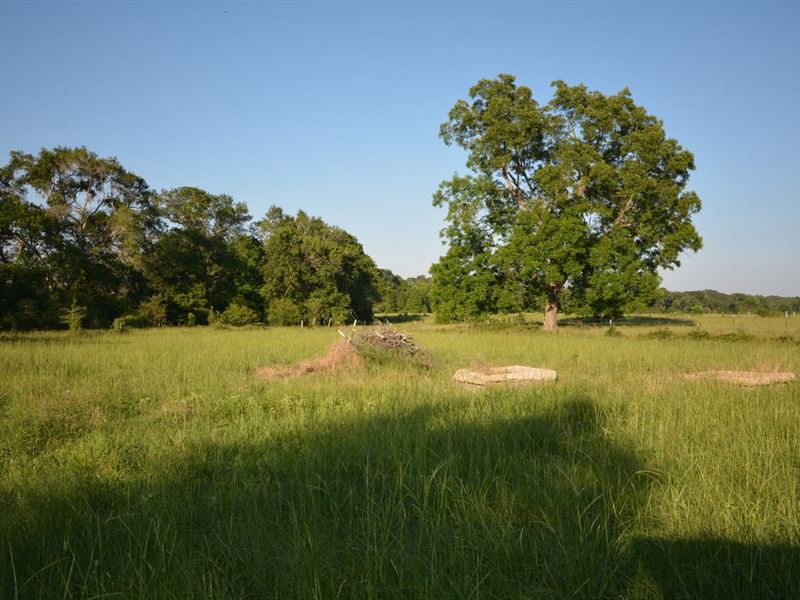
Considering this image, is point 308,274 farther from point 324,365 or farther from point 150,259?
point 324,365

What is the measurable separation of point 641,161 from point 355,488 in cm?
3059

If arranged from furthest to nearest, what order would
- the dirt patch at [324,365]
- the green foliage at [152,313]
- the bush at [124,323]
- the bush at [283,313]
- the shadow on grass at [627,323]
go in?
the bush at [283,313] → the shadow on grass at [627,323] → the green foliage at [152,313] → the bush at [124,323] → the dirt patch at [324,365]

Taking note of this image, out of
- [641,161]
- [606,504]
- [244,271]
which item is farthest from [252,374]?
[244,271]

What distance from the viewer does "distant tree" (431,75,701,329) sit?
26.9m

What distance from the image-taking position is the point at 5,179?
29.0 m

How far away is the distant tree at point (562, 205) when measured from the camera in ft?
88.3

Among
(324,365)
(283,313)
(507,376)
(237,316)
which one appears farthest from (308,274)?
(507,376)

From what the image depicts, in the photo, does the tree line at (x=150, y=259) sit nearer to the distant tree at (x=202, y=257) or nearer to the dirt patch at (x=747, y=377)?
the distant tree at (x=202, y=257)

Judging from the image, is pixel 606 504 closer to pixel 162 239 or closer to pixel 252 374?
pixel 252 374

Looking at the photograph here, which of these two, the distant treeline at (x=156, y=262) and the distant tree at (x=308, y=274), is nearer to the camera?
the distant treeline at (x=156, y=262)

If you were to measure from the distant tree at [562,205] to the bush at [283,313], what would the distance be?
15474mm

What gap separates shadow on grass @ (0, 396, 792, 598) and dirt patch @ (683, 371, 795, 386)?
5853 millimetres

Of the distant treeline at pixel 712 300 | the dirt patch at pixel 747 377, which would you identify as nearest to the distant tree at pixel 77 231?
the dirt patch at pixel 747 377

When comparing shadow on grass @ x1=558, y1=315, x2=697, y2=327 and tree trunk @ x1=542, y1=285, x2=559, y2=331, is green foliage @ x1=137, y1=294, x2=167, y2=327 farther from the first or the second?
shadow on grass @ x1=558, y1=315, x2=697, y2=327
